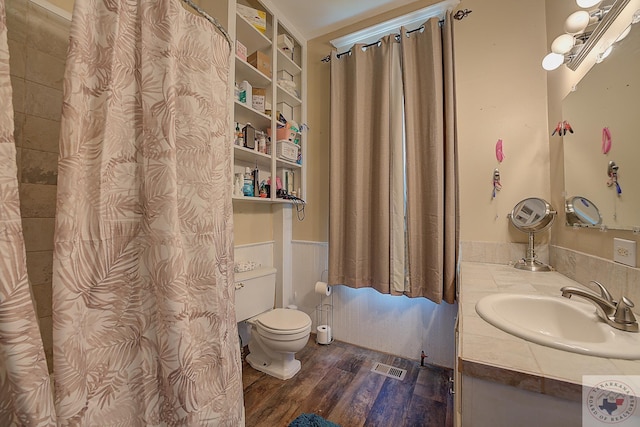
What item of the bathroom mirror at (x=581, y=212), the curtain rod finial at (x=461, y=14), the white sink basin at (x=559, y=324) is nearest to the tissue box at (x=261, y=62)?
the curtain rod finial at (x=461, y=14)

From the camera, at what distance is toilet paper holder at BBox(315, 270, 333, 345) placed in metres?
2.03

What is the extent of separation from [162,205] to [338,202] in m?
1.41

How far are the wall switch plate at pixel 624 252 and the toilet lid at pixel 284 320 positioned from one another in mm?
1558

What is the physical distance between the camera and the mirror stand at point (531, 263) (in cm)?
137

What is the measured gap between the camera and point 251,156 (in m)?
1.85

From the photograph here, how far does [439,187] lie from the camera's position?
1.63m

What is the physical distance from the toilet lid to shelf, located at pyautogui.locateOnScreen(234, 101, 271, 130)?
153cm

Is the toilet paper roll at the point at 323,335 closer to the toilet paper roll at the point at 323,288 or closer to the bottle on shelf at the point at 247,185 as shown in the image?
the toilet paper roll at the point at 323,288

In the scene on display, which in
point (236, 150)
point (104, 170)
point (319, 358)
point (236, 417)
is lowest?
point (319, 358)

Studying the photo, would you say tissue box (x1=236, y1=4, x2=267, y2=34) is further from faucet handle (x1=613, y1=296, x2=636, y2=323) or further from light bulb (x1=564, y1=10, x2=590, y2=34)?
faucet handle (x1=613, y1=296, x2=636, y2=323)

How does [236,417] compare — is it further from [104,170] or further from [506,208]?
[506,208]

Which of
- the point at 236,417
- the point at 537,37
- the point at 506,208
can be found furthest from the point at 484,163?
the point at 236,417

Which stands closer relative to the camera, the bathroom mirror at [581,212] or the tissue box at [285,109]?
the bathroom mirror at [581,212]

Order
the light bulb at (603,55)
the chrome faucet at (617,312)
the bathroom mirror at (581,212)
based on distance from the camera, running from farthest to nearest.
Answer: the bathroom mirror at (581,212), the light bulb at (603,55), the chrome faucet at (617,312)
